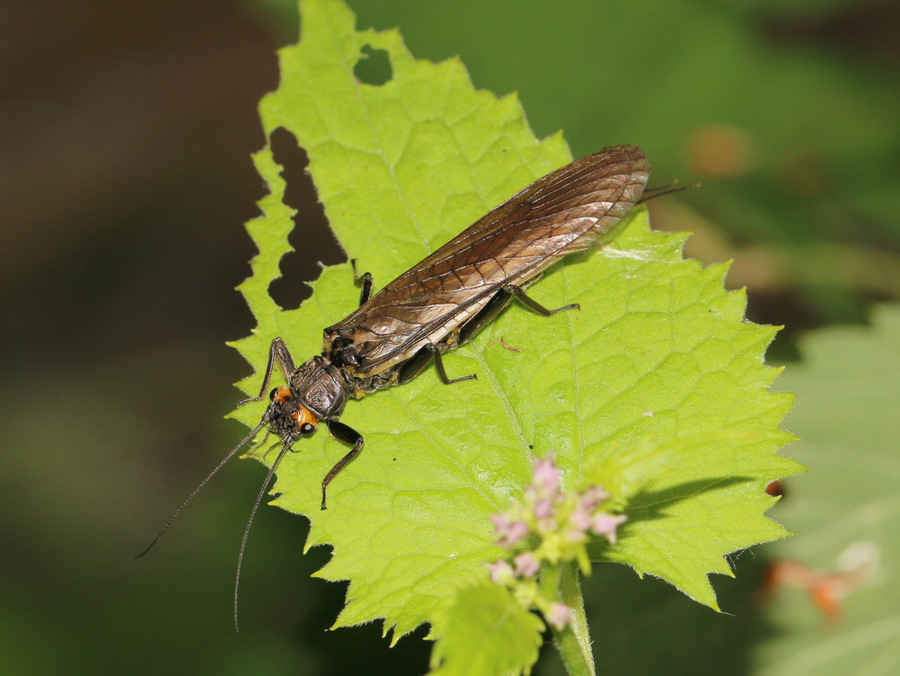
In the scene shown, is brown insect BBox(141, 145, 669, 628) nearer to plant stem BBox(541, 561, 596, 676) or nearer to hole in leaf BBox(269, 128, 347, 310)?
plant stem BBox(541, 561, 596, 676)

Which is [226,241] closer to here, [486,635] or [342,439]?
[342,439]

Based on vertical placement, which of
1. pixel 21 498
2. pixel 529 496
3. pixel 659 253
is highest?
pixel 659 253

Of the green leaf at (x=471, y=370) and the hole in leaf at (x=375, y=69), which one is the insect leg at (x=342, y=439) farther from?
the hole in leaf at (x=375, y=69)

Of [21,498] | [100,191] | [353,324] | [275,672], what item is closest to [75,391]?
[21,498]

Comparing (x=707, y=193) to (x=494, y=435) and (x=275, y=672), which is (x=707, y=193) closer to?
(x=494, y=435)

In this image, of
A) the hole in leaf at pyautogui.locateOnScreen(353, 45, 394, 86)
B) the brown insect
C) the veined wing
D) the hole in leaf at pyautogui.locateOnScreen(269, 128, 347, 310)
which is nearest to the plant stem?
the brown insect
